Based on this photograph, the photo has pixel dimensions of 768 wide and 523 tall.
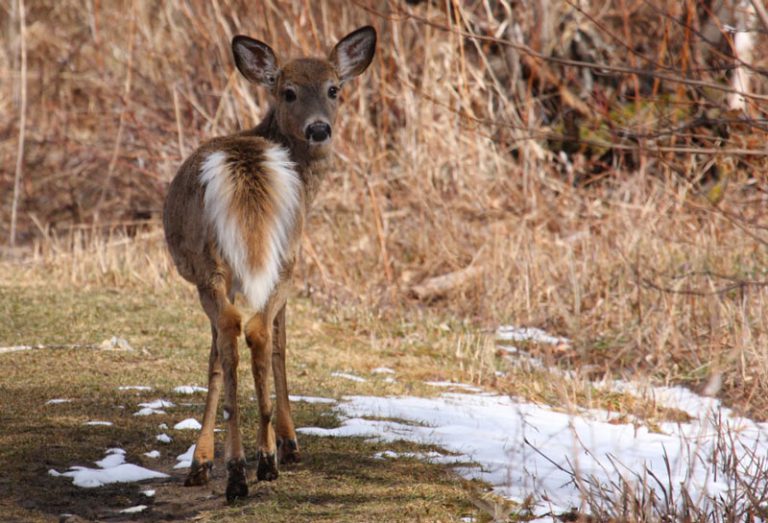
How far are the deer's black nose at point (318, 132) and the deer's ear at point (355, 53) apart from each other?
84cm

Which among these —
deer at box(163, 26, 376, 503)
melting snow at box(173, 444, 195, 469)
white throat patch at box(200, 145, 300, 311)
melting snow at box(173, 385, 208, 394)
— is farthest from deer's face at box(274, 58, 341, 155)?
melting snow at box(173, 444, 195, 469)

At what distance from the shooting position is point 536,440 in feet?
17.3

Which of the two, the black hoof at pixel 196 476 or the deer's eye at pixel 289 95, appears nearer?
the black hoof at pixel 196 476

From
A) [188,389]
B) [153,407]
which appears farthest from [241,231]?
[188,389]

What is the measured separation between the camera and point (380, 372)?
7250 millimetres

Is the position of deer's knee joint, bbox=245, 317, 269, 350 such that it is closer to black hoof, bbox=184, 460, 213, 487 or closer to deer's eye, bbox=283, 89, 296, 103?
black hoof, bbox=184, 460, 213, 487

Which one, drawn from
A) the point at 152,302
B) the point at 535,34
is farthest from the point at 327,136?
the point at 535,34

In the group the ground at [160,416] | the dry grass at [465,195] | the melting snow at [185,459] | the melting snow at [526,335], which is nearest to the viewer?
the ground at [160,416]

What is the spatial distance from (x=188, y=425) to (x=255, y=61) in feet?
6.84

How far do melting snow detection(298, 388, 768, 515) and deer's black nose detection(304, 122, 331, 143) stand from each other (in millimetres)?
1400

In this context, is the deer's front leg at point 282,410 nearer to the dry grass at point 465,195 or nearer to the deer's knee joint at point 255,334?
the deer's knee joint at point 255,334

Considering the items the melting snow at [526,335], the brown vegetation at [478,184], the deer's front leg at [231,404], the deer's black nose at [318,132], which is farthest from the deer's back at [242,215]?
the melting snow at [526,335]

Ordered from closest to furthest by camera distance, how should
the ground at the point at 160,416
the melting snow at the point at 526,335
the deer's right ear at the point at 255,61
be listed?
1. the ground at the point at 160,416
2. the deer's right ear at the point at 255,61
3. the melting snow at the point at 526,335

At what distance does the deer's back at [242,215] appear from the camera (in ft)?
14.4
